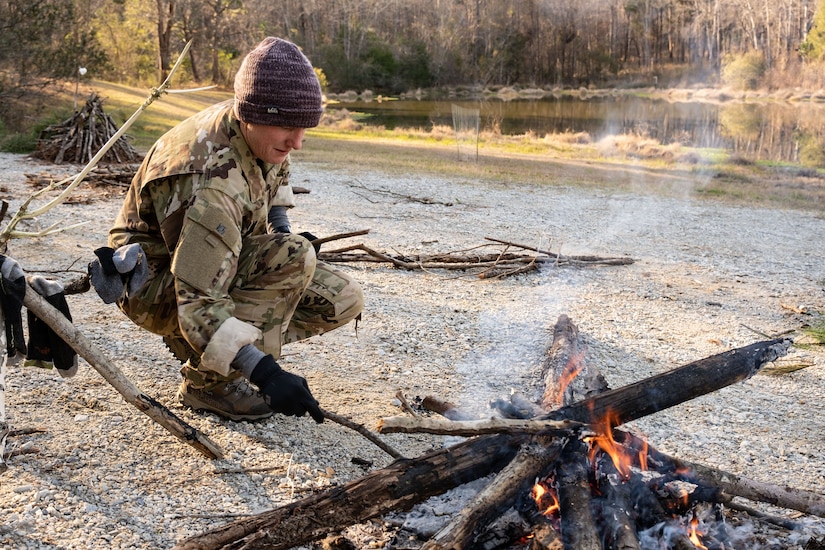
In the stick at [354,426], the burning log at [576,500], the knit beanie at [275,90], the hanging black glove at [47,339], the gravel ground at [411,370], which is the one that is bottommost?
the gravel ground at [411,370]

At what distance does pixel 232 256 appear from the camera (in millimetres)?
2594

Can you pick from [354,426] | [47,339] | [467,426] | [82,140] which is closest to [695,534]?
[467,426]

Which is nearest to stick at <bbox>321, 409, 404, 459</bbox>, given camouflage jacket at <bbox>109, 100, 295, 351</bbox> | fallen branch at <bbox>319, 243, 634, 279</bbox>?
camouflage jacket at <bbox>109, 100, 295, 351</bbox>

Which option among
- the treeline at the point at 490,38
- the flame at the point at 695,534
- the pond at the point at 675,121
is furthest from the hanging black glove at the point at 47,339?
the treeline at the point at 490,38

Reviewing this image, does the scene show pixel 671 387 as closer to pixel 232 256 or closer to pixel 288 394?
pixel 288 394

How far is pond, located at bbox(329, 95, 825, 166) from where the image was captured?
70.1 ft

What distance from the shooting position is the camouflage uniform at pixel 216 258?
251cm

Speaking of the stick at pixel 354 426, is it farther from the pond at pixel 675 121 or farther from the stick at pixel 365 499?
the pond at pixel 675 121

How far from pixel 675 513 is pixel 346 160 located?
38.0 ft

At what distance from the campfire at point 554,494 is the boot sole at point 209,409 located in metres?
1.02

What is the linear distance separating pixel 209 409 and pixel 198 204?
1.04 meters

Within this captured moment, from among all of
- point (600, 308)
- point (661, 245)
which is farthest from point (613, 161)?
point (600, 308)

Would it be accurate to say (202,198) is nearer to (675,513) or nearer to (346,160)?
(675,513)

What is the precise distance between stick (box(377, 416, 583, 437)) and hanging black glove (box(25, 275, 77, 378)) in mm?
1106
